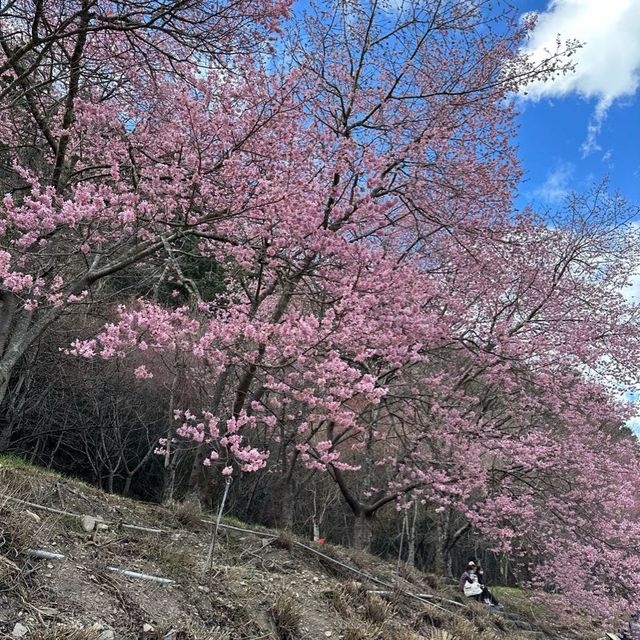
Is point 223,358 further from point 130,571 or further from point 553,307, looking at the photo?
point 553,307

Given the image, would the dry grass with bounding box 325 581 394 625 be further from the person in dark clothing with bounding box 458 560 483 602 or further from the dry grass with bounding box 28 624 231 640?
the person in dark clothing with bounding box 458 560 483 602

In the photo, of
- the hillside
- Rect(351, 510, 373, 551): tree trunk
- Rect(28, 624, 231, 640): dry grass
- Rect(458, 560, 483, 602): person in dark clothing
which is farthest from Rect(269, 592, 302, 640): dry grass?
Rect(458, 560, 483, 602): person in dark clothing

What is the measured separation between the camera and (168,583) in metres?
3.83

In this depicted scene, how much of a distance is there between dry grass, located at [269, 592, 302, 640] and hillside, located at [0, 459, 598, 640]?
14mm

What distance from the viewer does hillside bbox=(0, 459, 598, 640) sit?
3021 millimetres

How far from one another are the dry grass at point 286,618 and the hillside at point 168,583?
14mm

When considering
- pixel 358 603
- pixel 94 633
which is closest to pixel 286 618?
pixel 358 603

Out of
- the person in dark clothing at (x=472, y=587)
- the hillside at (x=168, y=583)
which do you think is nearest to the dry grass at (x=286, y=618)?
the hillside at (x=168, y=583)

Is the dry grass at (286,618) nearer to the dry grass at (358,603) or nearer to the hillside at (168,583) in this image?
the hillside at (168,583)

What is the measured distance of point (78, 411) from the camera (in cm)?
1275

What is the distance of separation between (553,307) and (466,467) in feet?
12.0

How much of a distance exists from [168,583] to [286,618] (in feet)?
3.37

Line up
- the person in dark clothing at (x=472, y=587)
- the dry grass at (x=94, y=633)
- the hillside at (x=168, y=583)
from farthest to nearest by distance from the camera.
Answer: the person in dark clothing at (x=472, y=587), the hillside at (x=168, y=583), the dry grass at (x=94, y=633)

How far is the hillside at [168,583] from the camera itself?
3.02 metres
